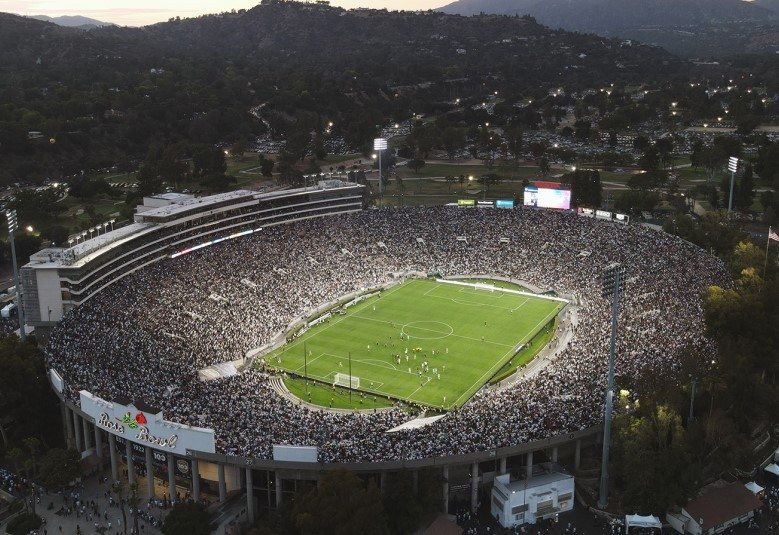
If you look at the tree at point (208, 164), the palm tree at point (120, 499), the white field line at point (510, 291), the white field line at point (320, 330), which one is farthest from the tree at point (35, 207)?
the palm tree at point (120, 499)

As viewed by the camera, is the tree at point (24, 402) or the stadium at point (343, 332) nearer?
the stadium at point (343, 332)

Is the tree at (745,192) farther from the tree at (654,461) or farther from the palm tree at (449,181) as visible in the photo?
the tree at (654,461)

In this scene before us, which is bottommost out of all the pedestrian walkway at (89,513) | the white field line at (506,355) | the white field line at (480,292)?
the pedestrian walkway at (89,513)

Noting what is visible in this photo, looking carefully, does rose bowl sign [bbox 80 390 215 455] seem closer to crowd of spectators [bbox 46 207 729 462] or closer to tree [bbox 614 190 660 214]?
crowd of spectators [bbox 46 207 729 462]

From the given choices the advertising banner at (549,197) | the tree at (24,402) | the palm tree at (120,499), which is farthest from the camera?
the advertising banner at (549,197)

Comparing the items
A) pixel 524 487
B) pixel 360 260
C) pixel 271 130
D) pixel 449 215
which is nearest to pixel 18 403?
pixel 524 487
